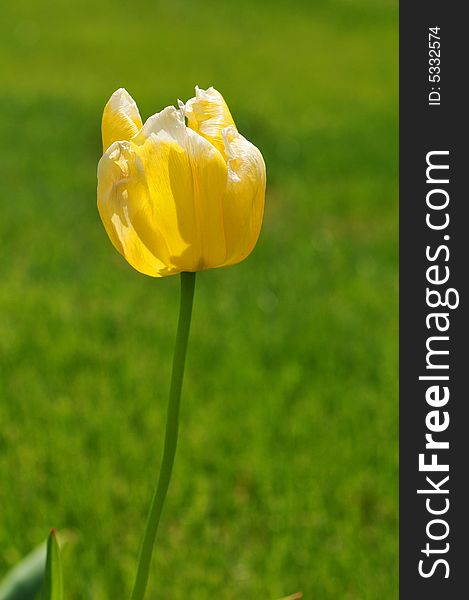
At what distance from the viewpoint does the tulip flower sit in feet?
2.79

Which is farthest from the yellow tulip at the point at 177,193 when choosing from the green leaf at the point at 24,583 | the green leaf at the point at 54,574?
the green leaf at the point at 24,583

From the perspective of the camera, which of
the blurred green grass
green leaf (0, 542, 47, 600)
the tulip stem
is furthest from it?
the blurred green grass

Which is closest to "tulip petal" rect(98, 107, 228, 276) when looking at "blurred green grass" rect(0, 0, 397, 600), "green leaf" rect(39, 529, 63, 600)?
"green leaf" rect(39, 529, 63, 600)

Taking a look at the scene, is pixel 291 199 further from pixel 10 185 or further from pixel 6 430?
pixel 6 430

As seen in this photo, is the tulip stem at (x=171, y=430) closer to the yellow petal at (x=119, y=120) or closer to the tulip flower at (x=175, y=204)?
the tulip flower at (x=175, y=204)

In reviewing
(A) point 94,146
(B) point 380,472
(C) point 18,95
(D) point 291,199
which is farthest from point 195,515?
(C) point 18,95

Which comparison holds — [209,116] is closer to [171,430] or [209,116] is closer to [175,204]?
[175,204]

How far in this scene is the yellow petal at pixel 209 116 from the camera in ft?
2.94

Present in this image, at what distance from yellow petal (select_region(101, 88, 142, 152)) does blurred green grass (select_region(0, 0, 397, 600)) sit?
120 cm

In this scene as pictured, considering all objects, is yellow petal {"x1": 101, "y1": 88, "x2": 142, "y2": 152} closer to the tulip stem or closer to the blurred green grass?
the tulip stem

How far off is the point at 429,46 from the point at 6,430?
1.77 metres

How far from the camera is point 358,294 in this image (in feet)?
11.4

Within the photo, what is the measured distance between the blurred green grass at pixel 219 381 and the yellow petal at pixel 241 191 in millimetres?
1186

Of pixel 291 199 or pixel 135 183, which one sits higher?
pixel 291 199
